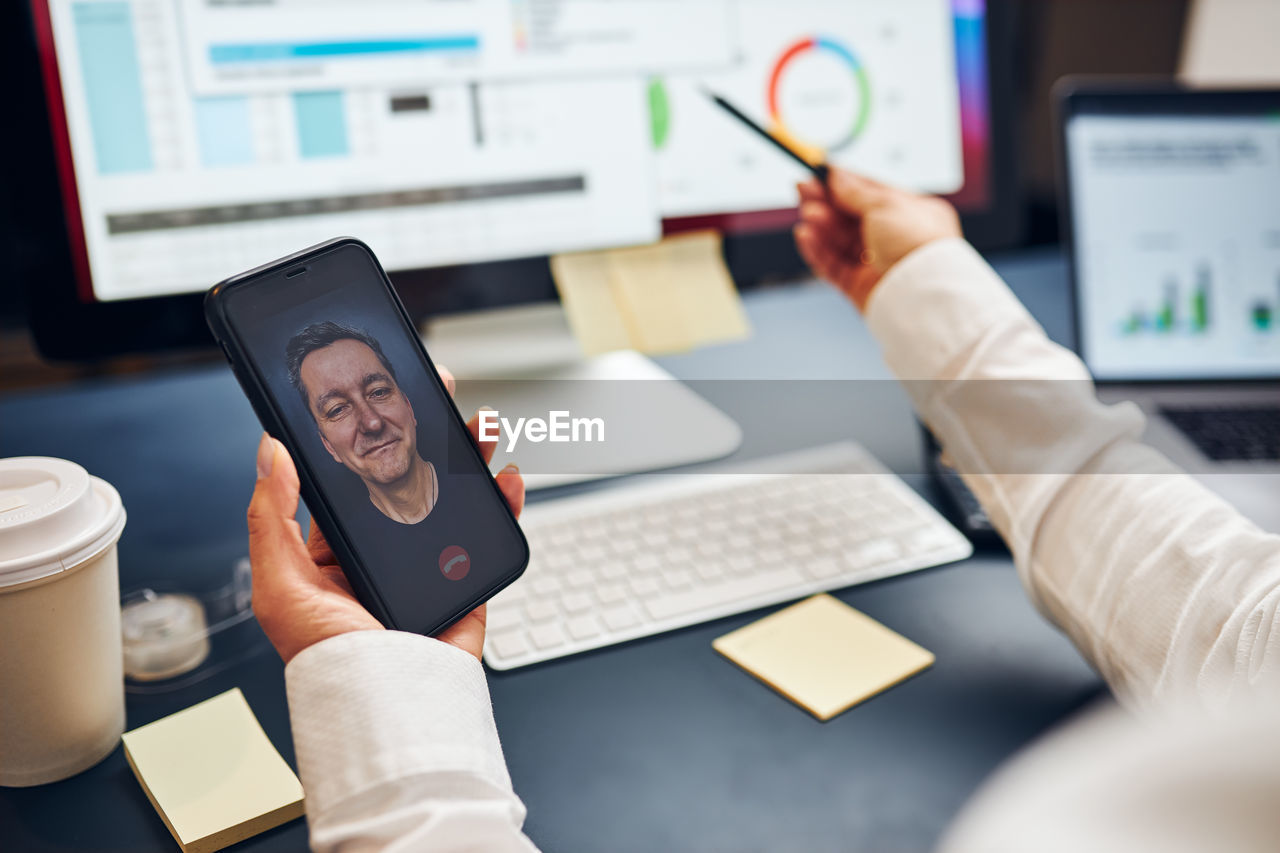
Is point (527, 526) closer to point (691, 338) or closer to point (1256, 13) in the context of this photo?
point (691, 338)

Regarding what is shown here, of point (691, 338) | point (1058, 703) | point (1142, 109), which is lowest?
point (1058, 703)

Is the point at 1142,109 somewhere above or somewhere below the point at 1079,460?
above

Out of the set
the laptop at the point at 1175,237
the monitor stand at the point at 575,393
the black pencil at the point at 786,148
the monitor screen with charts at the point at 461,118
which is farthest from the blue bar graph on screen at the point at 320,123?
the laptop at the point at 1175,237

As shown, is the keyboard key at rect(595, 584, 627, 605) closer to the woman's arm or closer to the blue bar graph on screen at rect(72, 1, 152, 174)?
the woman's arm

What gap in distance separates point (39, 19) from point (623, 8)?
314 mm

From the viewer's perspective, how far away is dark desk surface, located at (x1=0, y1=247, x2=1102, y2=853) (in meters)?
0.36

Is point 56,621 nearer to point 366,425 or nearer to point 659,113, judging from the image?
point 366,425

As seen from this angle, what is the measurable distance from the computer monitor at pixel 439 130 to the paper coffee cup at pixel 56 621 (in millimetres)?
201

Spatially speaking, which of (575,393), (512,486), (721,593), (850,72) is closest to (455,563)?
(512,486)

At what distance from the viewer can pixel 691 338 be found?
68 cm

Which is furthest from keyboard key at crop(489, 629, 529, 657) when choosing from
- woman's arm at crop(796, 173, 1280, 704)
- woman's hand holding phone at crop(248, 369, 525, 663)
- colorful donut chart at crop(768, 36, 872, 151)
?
colorful donut chart at crop(768, 36, 872, 151)

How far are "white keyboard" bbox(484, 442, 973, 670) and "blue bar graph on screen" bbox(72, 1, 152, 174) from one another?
0.29m

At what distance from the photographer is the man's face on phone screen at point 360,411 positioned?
13.2 inches

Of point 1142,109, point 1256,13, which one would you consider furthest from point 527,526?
point 1256,13
